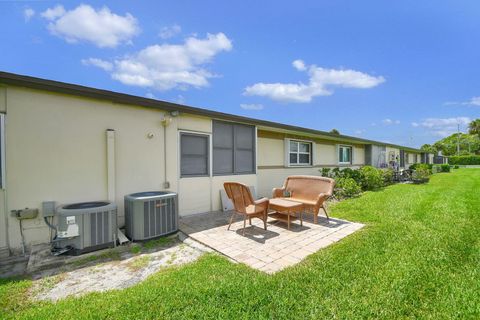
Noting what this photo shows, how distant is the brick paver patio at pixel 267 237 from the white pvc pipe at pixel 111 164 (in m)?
1.65

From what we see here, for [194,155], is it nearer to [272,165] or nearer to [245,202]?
[245,202]

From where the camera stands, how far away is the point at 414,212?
6363mm

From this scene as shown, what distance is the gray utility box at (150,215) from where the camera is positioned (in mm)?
4152

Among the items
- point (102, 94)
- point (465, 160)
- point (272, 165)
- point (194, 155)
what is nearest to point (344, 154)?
point (272, 165)

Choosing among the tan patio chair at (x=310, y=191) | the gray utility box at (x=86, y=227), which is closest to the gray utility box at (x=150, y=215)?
the gray utility box at (x=86, y=227)

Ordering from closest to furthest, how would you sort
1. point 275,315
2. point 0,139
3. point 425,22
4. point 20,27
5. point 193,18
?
point 275,315 < point 0,139 < point 20,27 < point 193,18 < point 425,22

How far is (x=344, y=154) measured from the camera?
1456cm

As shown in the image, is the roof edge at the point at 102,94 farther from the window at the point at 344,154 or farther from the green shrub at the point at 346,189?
the window at the point at 344,154

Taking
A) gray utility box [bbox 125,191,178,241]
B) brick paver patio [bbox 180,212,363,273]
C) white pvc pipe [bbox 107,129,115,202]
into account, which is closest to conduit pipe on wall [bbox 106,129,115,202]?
white pvc pipe [bbox 107,129,115,202]

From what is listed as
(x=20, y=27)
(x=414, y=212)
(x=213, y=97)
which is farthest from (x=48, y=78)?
(x=213, y=97)

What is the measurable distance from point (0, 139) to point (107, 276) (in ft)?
9.45

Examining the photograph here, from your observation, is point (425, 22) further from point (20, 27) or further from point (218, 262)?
point (20, 27)

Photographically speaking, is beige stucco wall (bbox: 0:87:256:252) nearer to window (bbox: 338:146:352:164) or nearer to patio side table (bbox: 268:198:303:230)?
patio side table (bbox: 268:198:303:230)

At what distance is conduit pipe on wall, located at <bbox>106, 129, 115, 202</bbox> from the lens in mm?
4594
